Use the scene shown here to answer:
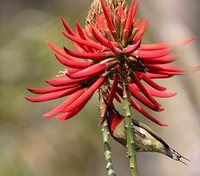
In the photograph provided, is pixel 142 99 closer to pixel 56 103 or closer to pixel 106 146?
pixel 106 146

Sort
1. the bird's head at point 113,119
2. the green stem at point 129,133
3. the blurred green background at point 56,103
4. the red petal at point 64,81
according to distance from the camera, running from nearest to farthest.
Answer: the green stem at point 129,133
the red petal at point 64,81
the bird's head at point 113,119
the blurred green background at point 56,103

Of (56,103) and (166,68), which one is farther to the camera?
(56,103)

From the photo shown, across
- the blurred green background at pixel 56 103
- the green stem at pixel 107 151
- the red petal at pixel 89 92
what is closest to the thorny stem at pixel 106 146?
the green stem at pixel 107 151

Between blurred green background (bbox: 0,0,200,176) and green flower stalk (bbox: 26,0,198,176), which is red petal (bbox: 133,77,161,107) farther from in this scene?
blurred green background (bbox: 0,0,200,176)

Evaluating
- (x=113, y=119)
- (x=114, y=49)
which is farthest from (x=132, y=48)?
(x=113, y=119)

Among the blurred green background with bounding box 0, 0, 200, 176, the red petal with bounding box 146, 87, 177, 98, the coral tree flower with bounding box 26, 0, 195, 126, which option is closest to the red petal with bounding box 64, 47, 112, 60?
the coral tree flower with bounding box 26, 0, 195, 126

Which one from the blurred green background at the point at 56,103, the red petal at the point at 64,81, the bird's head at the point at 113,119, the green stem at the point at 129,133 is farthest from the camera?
the blurred green background at the point at 56,103

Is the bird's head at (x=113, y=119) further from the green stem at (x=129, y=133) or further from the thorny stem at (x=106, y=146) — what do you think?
the green stem at (x=129, y=133)
